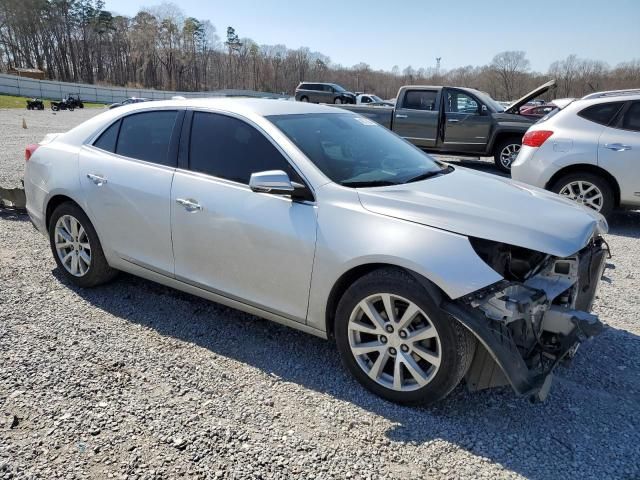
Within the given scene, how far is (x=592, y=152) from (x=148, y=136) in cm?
566

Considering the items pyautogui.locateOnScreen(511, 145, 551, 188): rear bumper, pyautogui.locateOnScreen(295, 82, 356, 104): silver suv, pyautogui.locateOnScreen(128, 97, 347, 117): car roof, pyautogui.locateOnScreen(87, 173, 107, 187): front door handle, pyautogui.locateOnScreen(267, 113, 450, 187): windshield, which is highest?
pyautogui.locateOnScreen(128, 97, 347, 117): car roof

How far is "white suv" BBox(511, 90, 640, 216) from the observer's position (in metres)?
6.29

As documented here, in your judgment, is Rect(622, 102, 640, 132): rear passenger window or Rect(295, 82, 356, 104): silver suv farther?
Rect(295, 82, 356, 104): silver suv

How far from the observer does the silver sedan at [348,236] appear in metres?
2.50

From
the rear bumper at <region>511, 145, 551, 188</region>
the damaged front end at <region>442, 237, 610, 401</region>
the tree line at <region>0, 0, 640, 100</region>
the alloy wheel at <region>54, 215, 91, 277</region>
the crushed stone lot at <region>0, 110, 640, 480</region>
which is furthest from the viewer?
the tree line at <region>0, 0, 640, 100</region>

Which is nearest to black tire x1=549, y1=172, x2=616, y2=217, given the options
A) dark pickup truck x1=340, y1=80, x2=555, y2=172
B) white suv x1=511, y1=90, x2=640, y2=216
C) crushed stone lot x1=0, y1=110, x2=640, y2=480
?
white suv x1=511, y1=90, x2=640, y2=216

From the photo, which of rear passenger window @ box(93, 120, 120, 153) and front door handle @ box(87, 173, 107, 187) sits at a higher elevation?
rear passenger window @ box(93, 120, 120, 153)

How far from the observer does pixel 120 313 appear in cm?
384

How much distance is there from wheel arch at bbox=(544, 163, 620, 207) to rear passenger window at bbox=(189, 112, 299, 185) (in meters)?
4.99

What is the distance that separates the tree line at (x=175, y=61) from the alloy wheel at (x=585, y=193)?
74197 millimetres

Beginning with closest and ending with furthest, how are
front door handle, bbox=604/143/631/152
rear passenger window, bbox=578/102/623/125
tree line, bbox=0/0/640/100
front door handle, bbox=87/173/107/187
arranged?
front door handle, bbox=87/173/107/187 < front door handle, bbox=604/143/631/152 < rear passenger window, bbox=578/102/623/125 < tree line, bbox=0/0/640/100

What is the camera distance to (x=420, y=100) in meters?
11.8

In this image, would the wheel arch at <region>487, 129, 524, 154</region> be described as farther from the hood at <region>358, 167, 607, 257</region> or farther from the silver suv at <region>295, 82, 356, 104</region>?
the silver suv at <region>295, 82, 356, 104</region>

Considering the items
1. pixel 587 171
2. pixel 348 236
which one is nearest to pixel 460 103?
pixel 587 171
